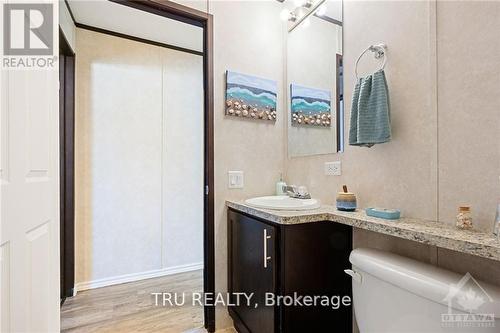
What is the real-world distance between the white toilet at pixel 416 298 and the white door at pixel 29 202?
4.15 feet

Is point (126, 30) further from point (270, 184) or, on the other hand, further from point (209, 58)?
point (270, 184)

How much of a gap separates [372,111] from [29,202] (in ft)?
4.95

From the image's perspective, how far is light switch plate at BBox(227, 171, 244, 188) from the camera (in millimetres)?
1809

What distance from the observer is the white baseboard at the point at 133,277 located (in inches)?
91.1

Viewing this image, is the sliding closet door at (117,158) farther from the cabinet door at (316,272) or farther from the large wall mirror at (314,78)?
the cabinet door at (316,272)

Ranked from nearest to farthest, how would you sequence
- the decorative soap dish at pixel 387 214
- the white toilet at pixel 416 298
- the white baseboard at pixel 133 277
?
the white toilet at pixel 416 298, the decorative soap dish at pixel 387 214, the white baseboard at pixel 133 277

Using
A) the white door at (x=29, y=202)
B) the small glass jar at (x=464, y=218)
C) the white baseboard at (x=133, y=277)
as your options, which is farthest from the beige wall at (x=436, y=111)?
the white baseboard at (x=133, y=277)

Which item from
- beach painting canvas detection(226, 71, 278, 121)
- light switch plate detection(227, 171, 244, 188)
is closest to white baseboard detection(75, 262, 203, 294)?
light switch plate detection(227, 171, 244, 188)

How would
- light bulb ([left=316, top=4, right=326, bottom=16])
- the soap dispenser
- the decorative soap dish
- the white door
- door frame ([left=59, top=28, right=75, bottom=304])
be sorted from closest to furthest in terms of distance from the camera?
the white door → the decorative soap dish → light bulb ([left=316, top=4, right=326, bottom=16]) → the soap dispenser → door frame ([left=59, top=28, right=75, bottom=304])

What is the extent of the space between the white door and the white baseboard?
3.76 ft

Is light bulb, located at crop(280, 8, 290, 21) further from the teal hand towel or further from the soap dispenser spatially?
the soap dispenser

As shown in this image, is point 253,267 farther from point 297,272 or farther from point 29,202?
point 29,202

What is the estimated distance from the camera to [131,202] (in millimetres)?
2516

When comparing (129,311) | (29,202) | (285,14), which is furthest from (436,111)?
(129,311)
